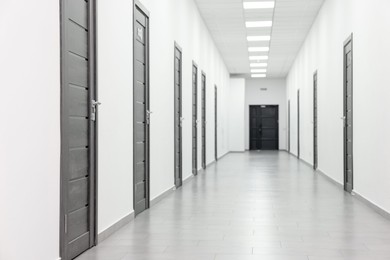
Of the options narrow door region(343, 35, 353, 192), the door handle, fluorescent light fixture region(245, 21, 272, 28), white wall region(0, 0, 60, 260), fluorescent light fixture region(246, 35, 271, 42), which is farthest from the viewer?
fluorescent light fixture region(246, 35, 271, 42)

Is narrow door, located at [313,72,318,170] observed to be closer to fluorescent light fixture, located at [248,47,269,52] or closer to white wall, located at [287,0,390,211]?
white wall, located at [287,0,390,211]

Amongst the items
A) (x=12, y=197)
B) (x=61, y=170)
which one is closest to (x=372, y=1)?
(x=61, y=170)

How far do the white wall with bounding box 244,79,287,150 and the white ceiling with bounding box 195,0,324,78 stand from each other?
6.72 meters

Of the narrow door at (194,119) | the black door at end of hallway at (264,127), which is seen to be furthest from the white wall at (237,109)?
the narrow door at (194,119)

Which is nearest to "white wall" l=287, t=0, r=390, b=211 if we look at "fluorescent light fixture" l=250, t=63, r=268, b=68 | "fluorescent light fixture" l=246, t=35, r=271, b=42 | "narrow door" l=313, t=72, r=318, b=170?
"narrow door" l=313, t=72, r=318, b=170

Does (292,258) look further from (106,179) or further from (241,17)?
(241,17)

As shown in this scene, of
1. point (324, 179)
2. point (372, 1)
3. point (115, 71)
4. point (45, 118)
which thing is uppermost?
point (372, 1)

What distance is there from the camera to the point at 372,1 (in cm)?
721

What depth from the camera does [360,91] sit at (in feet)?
26.2

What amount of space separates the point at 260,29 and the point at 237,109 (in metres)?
11.2

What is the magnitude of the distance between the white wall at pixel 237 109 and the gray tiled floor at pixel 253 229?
663 inches

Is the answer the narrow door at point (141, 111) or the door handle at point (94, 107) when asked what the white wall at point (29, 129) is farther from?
the narrow door at point (141, 111)

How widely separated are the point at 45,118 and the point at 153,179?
4.19m

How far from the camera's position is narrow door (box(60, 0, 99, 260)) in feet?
13.2
